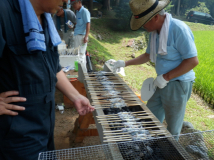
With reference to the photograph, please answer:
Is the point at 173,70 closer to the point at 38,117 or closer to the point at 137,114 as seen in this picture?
the point at 137,114

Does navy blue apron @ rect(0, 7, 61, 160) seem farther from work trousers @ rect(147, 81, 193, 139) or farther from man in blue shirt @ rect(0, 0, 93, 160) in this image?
work trousers @ rect(147, 81, 193, 139)

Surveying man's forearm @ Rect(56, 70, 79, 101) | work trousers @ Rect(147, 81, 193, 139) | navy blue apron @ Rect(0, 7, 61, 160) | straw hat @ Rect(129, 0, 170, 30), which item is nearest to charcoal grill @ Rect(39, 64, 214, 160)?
navy blue apron @ Rect(0, 7, 61, 160)

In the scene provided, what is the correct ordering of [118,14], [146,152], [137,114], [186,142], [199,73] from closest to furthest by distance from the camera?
[146,152] < [186,142] < [137,114] < [199,73] < [118,14]

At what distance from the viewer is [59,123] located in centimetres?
423

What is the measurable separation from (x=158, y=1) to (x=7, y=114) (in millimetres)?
2208

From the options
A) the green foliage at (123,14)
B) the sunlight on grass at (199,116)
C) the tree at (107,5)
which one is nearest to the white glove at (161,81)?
the sunlight on grass at (199,116)

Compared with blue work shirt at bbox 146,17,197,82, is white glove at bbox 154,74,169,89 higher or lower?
lower

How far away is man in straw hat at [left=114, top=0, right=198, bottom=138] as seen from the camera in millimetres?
2326

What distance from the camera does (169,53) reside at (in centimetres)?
246

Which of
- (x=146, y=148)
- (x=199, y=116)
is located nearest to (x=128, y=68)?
(x=199, y=116)

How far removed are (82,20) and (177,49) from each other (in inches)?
208

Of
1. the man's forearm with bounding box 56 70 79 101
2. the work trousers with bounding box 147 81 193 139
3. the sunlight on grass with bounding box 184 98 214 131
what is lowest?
the sunlight on grass with bounding box 184 98 214 131

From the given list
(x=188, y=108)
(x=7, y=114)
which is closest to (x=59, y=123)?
(x=7, y=114)

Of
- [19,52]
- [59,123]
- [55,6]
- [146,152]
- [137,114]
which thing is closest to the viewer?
[19,52]
